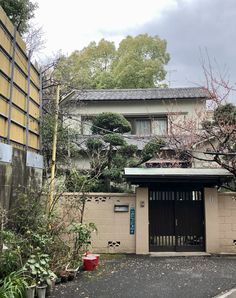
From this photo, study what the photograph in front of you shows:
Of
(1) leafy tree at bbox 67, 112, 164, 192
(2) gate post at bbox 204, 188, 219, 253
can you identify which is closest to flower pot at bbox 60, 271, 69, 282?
(1) leafy tree at bbox 67, 112, 164, 192

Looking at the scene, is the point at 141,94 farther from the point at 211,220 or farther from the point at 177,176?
the point at 211,220

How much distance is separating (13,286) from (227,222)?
28.7 feet

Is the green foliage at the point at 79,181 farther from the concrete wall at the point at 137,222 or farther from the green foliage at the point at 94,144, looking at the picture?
the green foliage at the point at 94,144

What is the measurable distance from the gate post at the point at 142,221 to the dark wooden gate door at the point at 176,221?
0.27m

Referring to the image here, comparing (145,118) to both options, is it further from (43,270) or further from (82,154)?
(43,270)

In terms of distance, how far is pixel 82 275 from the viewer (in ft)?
29.0

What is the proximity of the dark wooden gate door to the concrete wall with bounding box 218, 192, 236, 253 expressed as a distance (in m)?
0.69

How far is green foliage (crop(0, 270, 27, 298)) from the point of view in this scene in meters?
5.56

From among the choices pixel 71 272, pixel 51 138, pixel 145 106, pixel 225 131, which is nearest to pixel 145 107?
pixel 145 106

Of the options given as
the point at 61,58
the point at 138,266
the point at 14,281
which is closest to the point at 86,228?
the point at 138,266

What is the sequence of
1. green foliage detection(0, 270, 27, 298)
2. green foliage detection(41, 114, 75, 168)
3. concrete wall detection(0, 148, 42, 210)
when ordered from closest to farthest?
1. green foliage detection(0, 270, 27, 298)
2. concrete wall detection(0, 148, 42, 210)
3. green foliage detection(41, 114, 75, 168)

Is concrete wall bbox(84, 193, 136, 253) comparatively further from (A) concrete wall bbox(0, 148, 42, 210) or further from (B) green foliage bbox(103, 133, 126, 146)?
(A) concrete wall bbox(0, 148, 42, 210)

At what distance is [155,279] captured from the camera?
852 cm

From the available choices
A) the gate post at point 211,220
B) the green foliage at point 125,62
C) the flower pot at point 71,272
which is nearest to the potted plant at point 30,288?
the flower pot at point 71,272
